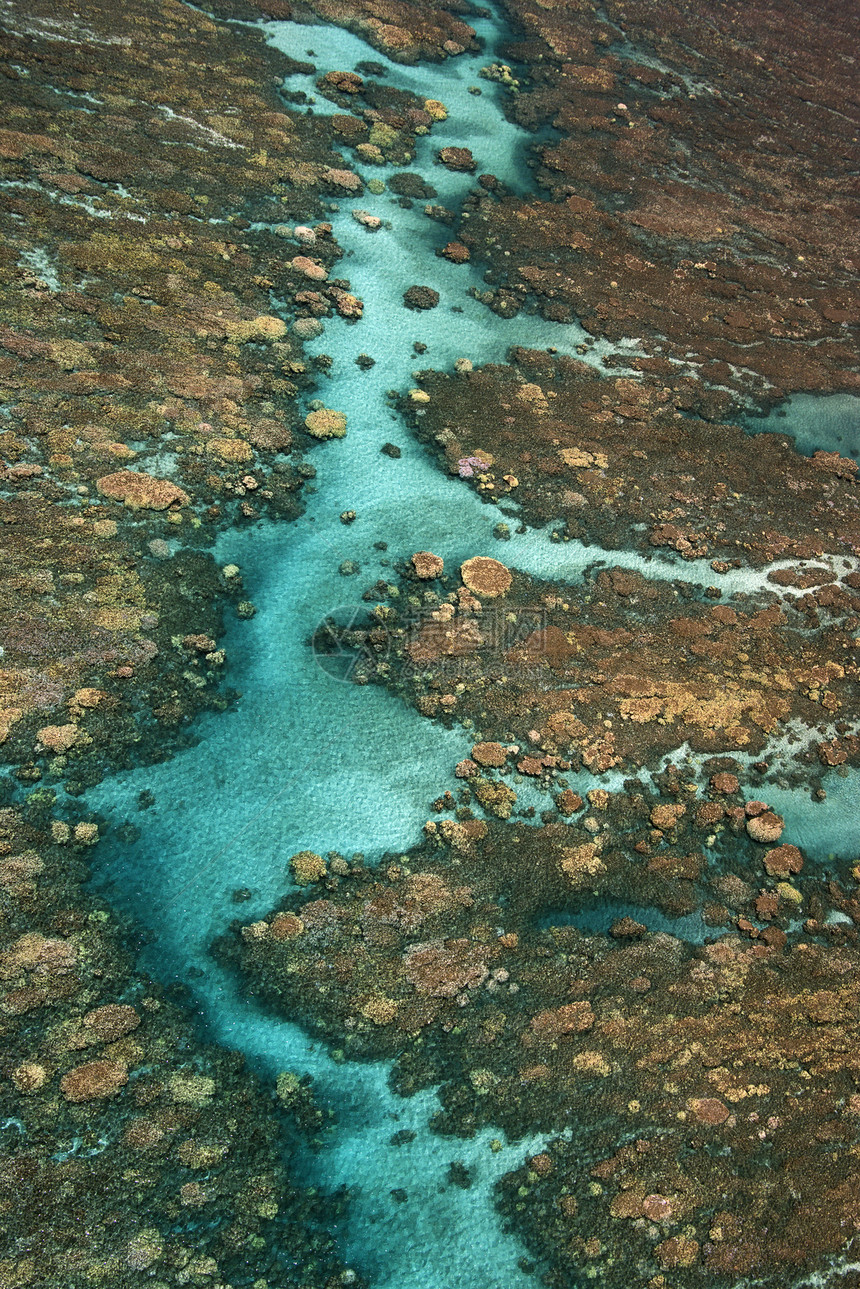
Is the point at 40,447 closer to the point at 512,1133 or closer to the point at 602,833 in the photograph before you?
the point at 602,833

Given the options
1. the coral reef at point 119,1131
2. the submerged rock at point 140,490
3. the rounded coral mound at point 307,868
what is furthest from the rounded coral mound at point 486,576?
the coral reef at point 119,1131

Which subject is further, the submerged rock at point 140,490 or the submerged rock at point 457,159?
the submerged rock at point 457,159

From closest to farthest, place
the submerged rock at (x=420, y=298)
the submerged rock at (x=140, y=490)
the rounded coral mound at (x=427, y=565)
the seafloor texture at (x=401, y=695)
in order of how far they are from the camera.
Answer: the seafloor texture at (x=401, y=695)
the submerged rock at (x=140, y=490)
the rounded coral mound at (x=427, y=565)
the submerged rock at (x=420, y=298)

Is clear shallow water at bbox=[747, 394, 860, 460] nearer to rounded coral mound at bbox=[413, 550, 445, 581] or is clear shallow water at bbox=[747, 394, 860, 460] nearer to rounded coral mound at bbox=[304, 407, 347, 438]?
rounded coral mound at bbox=[413, 550, 445, 581]

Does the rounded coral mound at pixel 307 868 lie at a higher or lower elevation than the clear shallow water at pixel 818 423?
lower

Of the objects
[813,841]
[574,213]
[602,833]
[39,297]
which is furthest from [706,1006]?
[574,213]

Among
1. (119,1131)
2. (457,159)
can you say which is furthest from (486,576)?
(457,159)

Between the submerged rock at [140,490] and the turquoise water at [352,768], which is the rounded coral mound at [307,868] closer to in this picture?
the turquoise water at [352,768]

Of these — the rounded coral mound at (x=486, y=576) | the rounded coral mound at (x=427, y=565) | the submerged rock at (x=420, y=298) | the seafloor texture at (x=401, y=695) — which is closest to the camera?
the seafloor texture at (x=401, y=695)
